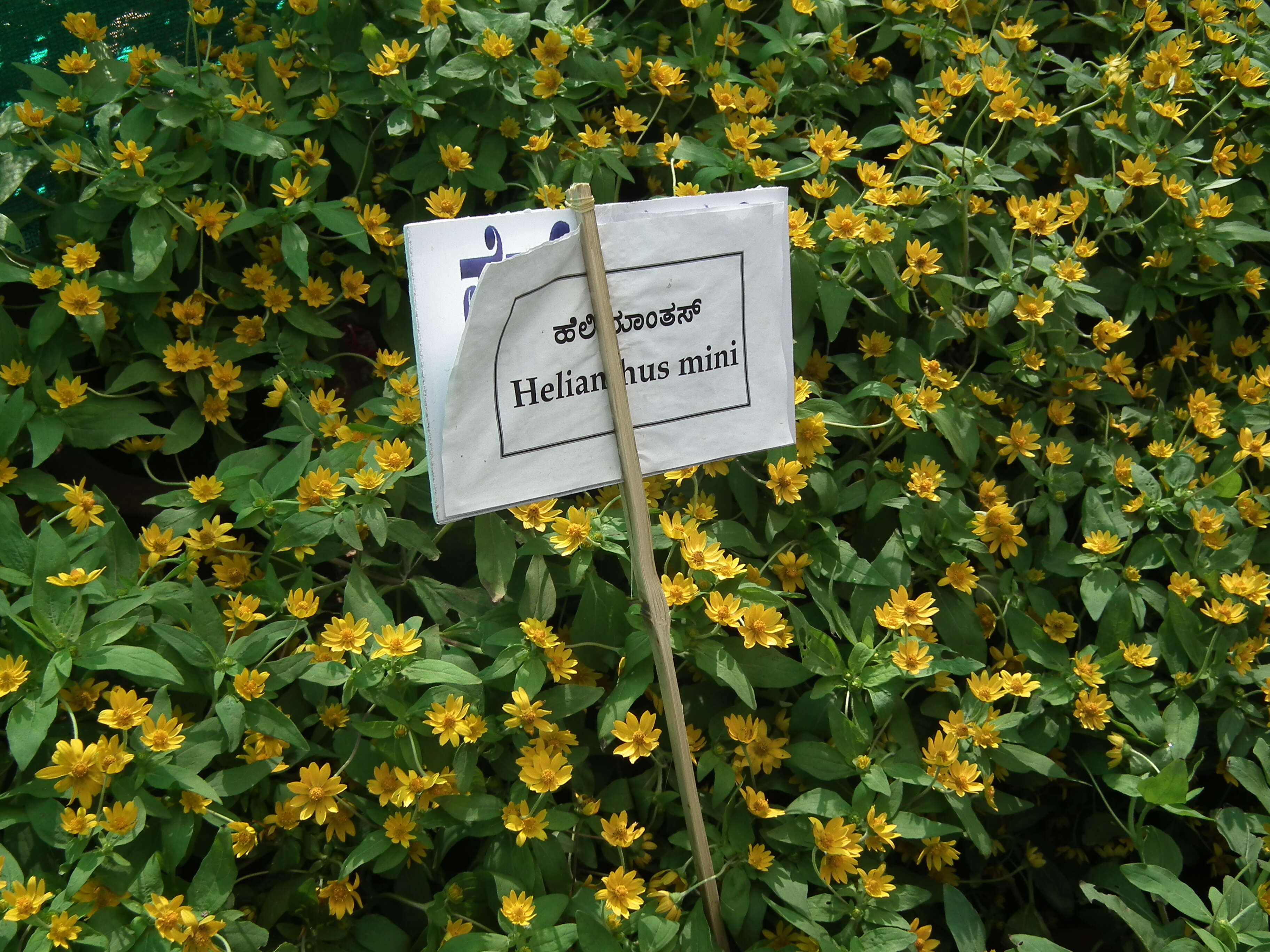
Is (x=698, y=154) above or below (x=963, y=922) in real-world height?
above

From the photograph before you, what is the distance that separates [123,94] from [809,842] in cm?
181

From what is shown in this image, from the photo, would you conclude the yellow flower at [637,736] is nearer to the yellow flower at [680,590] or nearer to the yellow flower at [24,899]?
→ the yellow flower at [680,590]

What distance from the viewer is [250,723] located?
4.87 feet

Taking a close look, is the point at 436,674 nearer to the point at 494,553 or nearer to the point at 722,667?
the point at 494,553

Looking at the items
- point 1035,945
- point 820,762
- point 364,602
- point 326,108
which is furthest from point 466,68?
point 1035,945

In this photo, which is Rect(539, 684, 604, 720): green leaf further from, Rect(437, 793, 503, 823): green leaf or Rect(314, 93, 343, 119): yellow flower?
Rect(314, 93, 343, 119): yellow flower

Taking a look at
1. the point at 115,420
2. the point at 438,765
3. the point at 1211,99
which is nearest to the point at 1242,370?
the point at 1211,99

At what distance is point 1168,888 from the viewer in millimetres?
1572

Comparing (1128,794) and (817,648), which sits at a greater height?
(817,648)

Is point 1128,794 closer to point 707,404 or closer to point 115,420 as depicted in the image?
point 707,404

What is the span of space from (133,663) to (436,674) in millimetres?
403

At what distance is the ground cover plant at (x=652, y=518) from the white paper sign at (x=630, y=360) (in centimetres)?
22

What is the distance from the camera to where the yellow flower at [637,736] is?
1.46m

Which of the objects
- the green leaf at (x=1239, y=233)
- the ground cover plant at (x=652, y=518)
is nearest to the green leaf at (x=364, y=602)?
the ground cover plant at (x=652, y=518)
